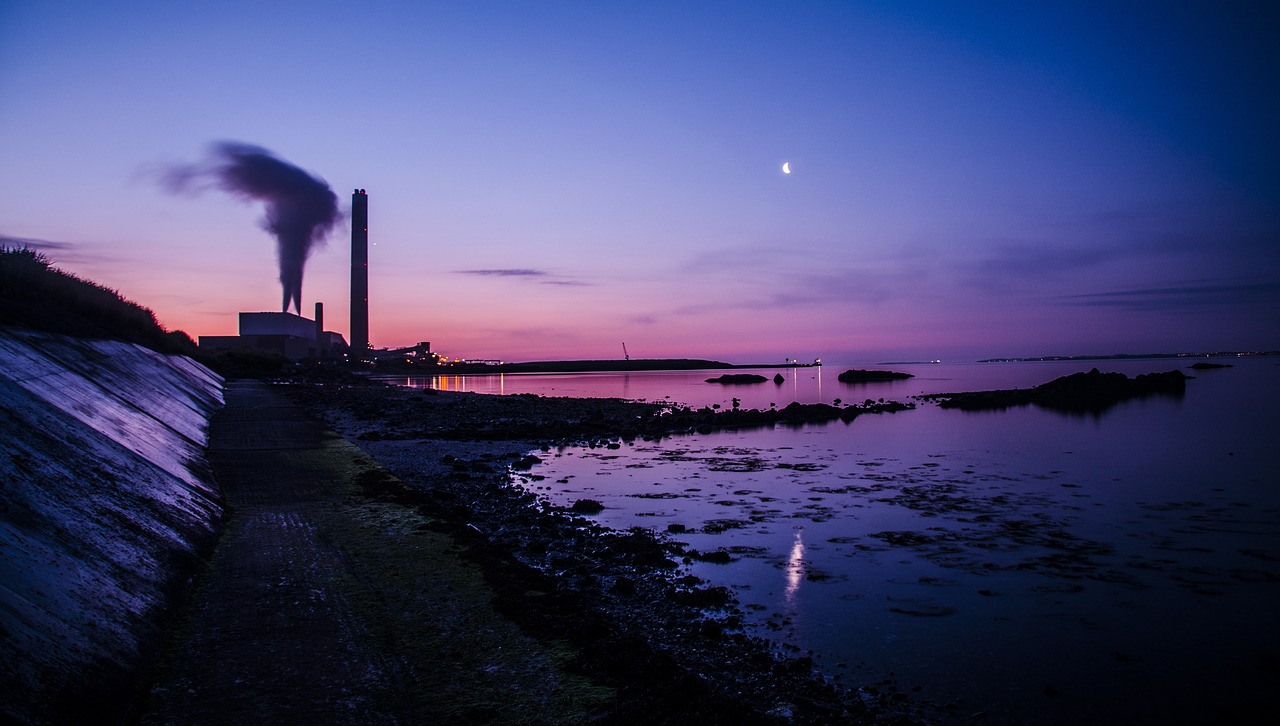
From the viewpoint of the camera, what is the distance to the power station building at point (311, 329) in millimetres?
104750

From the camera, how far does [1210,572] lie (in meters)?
8.45

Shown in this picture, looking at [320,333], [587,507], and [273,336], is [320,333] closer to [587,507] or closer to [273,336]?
[273,336]

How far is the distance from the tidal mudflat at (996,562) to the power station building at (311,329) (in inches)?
3920

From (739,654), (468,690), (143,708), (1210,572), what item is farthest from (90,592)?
(1210,572)

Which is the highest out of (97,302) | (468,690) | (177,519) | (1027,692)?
(97,302)

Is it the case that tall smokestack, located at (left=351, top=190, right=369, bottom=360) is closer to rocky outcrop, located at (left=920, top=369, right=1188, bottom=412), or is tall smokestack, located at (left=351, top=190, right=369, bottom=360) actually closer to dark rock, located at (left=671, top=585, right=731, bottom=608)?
rocky outcrop, located at (left=920, top=369, right=1188, bottom=412)

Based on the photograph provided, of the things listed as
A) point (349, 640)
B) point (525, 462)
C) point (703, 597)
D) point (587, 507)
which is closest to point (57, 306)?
point (525, 462)

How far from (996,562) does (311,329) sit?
5078 inches

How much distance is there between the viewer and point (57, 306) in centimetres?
1869

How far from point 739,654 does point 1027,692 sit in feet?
7.89

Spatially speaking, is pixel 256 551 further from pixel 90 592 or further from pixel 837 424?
pixel 837 424

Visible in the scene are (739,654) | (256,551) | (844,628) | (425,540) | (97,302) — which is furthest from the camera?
(97,302)

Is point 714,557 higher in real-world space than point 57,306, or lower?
lower

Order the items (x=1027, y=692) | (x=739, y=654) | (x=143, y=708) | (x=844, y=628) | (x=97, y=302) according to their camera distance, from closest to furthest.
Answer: (x=143, y=708) → (x=1027, y=692) → (x=739, y=654) → (x=844, y=628) → (x=97, y=302)
